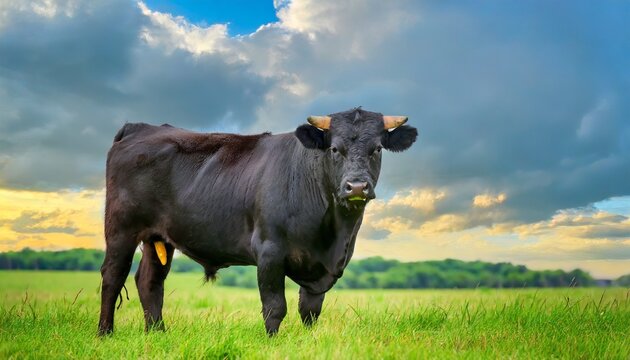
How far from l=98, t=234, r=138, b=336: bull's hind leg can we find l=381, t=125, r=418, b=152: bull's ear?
169 inches

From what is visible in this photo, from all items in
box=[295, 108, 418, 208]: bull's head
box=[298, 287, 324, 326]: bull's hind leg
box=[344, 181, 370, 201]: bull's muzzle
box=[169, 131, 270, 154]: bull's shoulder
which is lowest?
box=[298, 287, 324, 326]: bull's hind leg

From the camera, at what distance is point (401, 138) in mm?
8891

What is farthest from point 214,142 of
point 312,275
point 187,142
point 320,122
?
point 312,275

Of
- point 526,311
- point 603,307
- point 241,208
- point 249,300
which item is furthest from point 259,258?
point 249,300

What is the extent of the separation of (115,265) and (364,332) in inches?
171

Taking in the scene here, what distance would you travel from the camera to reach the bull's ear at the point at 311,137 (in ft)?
28.1

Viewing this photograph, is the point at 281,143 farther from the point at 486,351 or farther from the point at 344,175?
the point at 486,351

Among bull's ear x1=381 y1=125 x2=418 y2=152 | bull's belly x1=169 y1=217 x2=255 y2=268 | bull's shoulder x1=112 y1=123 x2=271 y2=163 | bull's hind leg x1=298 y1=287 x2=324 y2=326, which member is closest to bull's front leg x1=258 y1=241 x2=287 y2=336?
bull's belly x1=169 y1=217 x2=255 y2=268

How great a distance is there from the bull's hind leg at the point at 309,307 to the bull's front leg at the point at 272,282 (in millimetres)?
648

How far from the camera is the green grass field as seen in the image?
7.14m

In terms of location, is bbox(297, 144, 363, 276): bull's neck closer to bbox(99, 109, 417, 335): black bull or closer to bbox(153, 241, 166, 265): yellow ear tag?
bbox(99, 109, 417, 335): black bull

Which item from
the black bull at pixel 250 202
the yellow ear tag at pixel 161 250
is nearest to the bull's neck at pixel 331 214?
the black bull at pixel 250 202

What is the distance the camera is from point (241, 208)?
30.3 ft

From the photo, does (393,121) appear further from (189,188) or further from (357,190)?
(189,188)
